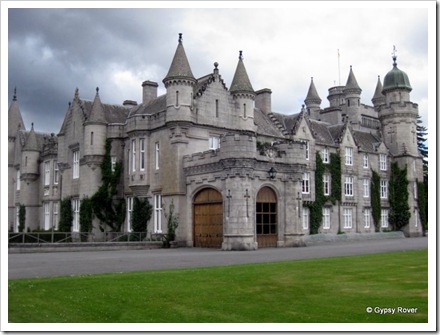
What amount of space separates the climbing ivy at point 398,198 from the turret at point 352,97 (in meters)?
14.0

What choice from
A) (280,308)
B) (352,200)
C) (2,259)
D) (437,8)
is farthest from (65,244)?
(352,200)

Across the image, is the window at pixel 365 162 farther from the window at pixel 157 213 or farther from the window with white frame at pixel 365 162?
the window at pixel 157 213

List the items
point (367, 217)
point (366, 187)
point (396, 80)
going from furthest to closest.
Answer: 1. point (396, 80)
2. point (366, 187)
3. point (367, 217)

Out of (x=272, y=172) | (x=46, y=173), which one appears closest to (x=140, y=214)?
(x=272, y=172)

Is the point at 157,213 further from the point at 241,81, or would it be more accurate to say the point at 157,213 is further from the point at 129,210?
the point at 241,81

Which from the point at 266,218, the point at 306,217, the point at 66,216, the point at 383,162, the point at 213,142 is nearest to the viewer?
the point at 266,218

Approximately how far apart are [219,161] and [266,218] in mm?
4901

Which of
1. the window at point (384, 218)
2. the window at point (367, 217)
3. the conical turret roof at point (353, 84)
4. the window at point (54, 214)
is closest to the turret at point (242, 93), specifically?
the window at point (367, 217)

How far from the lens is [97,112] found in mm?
40125

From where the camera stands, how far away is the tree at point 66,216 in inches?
1687

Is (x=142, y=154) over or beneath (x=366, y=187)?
over

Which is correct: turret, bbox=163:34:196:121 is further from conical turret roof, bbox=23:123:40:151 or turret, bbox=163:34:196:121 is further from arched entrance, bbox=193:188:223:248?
conical turret roof, bbox=23:123:40:151

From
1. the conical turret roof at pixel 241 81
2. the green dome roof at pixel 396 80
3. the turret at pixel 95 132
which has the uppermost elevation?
the green dome roof at pixel 396 80

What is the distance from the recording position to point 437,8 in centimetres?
1213
